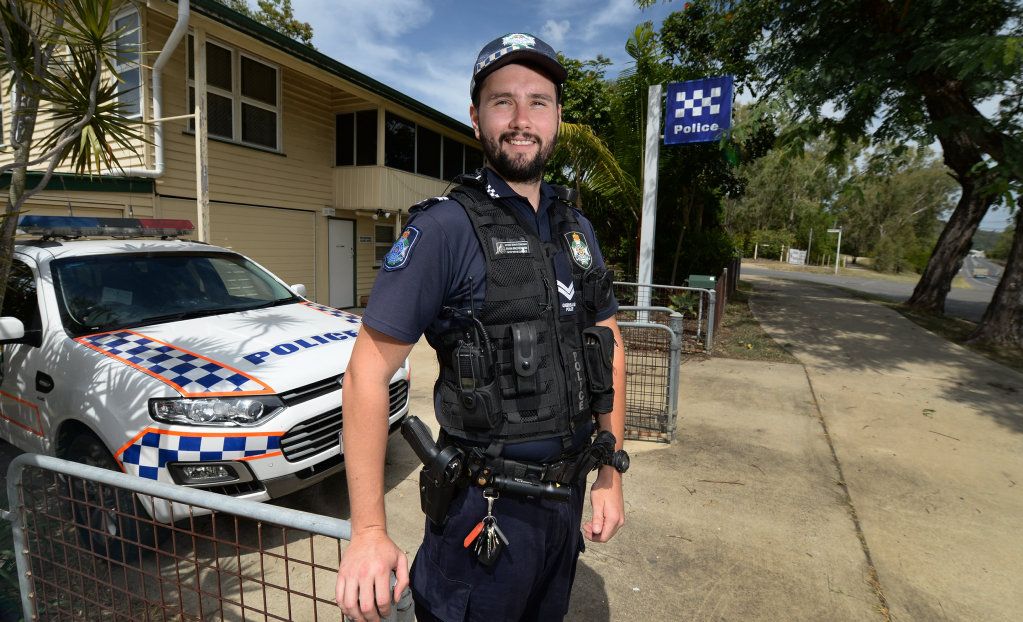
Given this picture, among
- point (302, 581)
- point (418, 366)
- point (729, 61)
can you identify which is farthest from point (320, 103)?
point (302, 581)

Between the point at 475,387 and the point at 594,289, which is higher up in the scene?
the point at 594,289

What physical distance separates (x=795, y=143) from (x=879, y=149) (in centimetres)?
233

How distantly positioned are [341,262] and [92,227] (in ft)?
27.1

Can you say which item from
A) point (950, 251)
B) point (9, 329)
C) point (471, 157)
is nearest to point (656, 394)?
point (9, 329)

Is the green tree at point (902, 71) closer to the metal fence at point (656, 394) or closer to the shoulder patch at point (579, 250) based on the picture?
the metal fence at point (656, 394)

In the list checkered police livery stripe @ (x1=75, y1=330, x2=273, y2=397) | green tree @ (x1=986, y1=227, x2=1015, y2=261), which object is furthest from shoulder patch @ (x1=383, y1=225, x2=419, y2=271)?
green tree @ (x1=986, y1=227, x2=1015, y2=261)


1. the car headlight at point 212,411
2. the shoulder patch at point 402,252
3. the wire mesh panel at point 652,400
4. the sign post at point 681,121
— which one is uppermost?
the sign post at point 681,121

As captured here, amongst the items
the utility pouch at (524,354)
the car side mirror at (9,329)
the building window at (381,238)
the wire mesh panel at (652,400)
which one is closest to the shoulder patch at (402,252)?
the utility pouch at (524,354)

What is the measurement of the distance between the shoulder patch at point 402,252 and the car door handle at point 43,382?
2.69 meters

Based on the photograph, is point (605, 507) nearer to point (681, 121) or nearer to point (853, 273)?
point (681, 121)

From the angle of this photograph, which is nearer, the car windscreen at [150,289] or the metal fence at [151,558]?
the metal fence at [151,558]

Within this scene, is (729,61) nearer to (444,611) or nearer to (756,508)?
(756,508)

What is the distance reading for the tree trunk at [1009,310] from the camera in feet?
27.0

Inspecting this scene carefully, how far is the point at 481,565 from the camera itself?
4.50 feet
